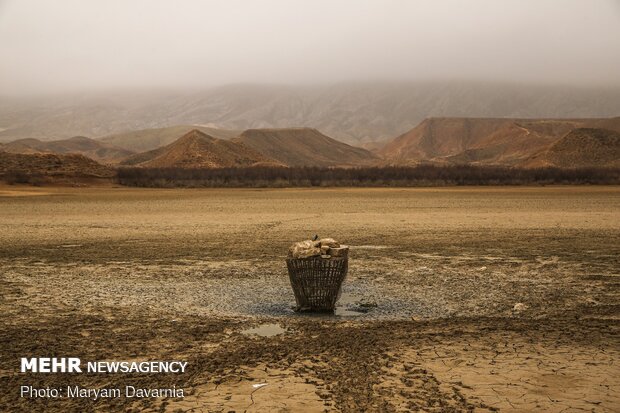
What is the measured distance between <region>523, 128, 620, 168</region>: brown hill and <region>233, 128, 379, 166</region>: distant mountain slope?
40.4 meters

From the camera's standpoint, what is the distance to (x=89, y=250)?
54.5 ft

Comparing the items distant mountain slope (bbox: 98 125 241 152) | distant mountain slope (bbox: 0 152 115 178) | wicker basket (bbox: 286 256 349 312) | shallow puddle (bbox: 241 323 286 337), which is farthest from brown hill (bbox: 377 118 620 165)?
shallow puddle (bbox: 241 323 286 337)

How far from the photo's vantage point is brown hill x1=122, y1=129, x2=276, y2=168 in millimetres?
79938

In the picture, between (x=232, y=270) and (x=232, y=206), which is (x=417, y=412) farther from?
(x=232, y=206)

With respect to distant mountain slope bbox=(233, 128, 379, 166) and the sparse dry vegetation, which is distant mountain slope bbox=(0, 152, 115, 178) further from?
distant mountain slope bbox=(233, 128, 379, 166)

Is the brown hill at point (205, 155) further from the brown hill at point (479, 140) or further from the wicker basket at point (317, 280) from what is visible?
the wicker basket at point (317, 280)

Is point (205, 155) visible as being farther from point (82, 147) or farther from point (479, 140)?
point (479, 140)

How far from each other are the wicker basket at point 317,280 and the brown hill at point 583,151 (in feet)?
240

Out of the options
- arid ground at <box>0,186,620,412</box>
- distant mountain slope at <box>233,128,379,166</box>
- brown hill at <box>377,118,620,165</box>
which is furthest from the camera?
distant mountain slope at <box>233,128,379,166</box>

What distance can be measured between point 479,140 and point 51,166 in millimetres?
103899

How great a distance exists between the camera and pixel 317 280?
31.6 ft

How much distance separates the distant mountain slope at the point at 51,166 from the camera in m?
55.0

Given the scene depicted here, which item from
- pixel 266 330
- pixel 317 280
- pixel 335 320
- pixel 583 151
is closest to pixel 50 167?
pixel 317 280

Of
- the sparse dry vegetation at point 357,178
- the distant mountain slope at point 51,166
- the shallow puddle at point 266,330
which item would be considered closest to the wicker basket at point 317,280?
the shallow puddle at point 266,330
